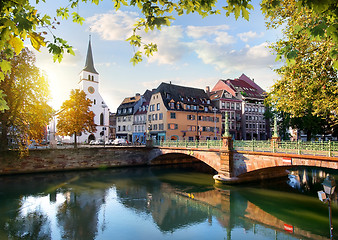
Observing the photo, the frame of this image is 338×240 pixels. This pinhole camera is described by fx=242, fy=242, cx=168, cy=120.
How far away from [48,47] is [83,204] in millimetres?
16770

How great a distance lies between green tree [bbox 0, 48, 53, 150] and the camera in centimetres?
2481

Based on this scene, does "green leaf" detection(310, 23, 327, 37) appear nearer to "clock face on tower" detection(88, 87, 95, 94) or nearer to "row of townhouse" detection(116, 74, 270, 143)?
"row of townhouse" detection(116, 74, 270, 143)

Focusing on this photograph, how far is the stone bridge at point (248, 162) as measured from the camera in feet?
54.9

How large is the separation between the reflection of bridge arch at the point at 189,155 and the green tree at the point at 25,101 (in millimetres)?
16316

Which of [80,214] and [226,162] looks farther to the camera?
[226,162]

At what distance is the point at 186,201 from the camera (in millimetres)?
18859

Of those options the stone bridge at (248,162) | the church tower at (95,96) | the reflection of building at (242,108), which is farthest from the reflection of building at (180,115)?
the stone bridge at (248,162)

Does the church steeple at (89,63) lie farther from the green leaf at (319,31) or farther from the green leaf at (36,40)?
the green leaf at (319,31)

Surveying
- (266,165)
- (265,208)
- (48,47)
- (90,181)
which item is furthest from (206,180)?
(48,47)

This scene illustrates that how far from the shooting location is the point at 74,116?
37.3 metres

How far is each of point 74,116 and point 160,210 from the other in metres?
25.8

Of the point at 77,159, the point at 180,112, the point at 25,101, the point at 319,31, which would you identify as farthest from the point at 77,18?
the point at 180,112

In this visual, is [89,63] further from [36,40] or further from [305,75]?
[36,40]

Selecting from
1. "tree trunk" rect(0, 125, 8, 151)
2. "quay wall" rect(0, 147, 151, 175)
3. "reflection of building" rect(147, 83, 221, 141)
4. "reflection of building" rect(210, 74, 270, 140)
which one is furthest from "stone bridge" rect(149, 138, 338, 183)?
"reflection of building" rect(210, 74, 270, 140)
